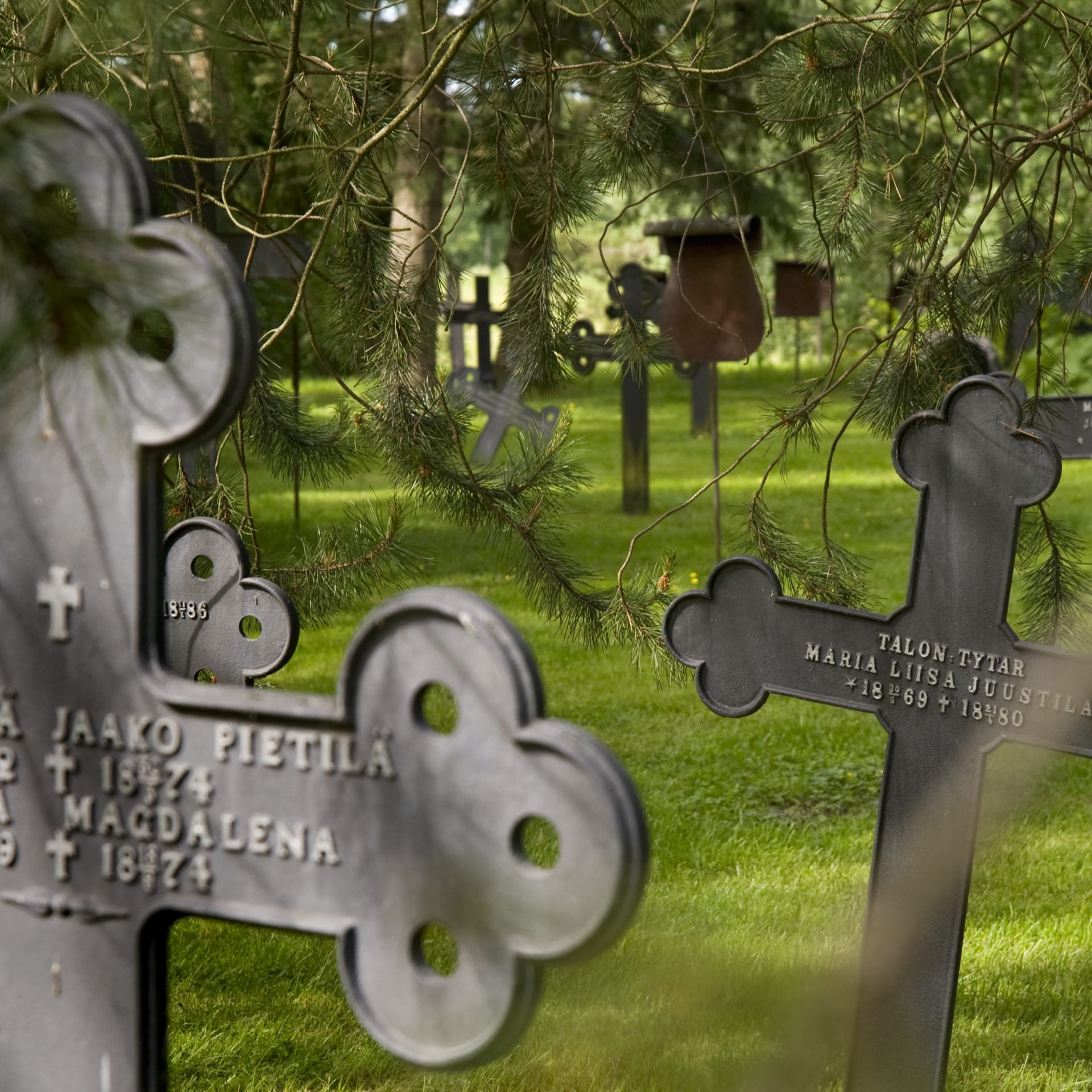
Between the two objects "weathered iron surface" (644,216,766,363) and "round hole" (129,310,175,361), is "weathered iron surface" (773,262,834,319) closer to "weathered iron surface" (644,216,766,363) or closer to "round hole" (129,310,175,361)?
"weathered iron surface" (644,216,766,363)

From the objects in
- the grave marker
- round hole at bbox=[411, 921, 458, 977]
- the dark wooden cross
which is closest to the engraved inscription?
round hole at bbox=[411, 921, 458, 977]

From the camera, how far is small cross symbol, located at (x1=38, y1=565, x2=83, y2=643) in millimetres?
1309

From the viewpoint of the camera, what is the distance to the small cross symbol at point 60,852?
1331 millimetres

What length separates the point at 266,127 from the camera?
8016mm

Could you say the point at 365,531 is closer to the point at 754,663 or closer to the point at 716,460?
the point at 754,663

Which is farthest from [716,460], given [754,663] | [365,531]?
[754,663]

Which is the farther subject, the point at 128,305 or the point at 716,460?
the point at 716,460

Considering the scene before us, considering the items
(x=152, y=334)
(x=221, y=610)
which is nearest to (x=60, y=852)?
(x=221, y=610)

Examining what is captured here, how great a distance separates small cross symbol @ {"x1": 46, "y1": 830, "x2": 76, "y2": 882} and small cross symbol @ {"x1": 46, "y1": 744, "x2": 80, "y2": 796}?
Answer: 0.04 metres

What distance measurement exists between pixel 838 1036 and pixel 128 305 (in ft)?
7.76

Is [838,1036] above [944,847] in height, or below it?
below

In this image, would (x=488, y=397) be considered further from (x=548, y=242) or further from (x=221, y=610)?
(x=221, y=610)

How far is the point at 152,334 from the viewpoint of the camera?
2512 millimetres

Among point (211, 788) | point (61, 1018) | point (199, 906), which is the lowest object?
point (61, 1018)
